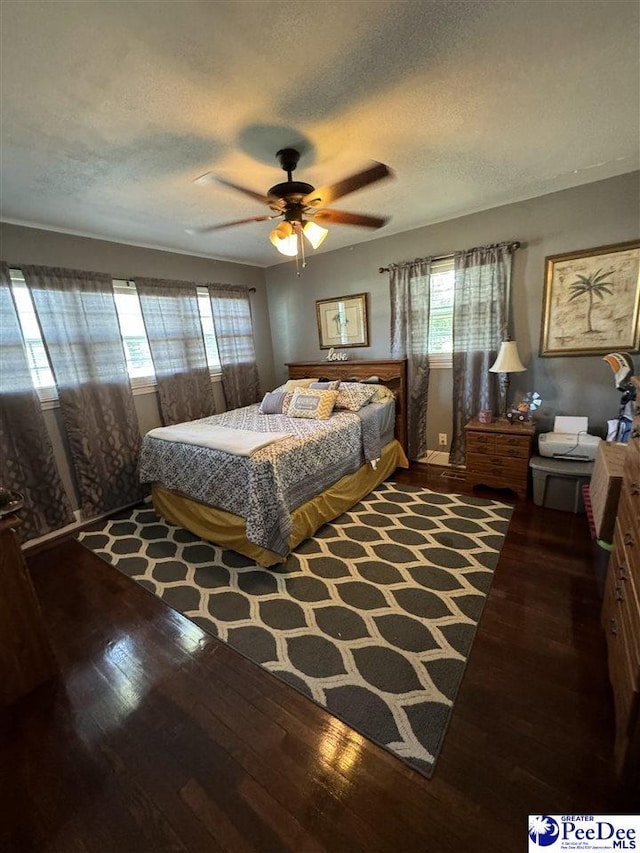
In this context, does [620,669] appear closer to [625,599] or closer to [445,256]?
[625,599]

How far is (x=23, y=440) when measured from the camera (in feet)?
8.79

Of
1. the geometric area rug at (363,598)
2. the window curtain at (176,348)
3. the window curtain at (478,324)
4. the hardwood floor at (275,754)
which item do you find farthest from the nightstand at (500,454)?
the window curtain at (176,348)

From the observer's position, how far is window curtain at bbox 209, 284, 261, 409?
4.12m

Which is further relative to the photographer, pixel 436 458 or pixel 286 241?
pixel 436 458

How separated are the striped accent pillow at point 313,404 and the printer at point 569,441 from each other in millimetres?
1864

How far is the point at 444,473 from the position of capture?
11.7 feet

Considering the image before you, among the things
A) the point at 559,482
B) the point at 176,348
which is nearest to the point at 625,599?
the point at 559,482

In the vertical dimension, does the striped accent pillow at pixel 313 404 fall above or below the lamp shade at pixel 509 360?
below

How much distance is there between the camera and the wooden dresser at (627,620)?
105cm

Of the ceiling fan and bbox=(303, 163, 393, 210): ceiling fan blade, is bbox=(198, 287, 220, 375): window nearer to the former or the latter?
the ceiling fan

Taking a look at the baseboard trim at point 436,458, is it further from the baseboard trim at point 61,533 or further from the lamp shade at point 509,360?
the baseboard trim at point 61,533

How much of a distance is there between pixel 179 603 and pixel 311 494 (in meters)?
1.09

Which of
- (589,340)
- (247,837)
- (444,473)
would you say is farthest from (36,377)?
(589,340)

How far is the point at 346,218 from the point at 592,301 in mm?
2200
